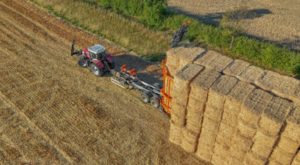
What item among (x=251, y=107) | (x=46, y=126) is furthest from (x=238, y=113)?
(x=46, y=126)

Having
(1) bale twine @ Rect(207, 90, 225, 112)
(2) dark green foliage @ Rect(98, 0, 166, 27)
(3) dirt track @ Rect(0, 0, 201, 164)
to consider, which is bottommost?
(3) dirt track @ Rect(0, 0, 201, 164)

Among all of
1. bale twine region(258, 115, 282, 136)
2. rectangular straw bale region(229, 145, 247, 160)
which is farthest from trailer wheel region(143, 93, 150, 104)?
bale twine region(258, 115, 282, 136)

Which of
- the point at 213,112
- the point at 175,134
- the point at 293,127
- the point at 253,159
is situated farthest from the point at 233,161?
the point at 293,127

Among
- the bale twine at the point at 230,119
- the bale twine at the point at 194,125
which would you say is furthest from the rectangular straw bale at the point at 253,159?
the bale twine at the point at 194,125

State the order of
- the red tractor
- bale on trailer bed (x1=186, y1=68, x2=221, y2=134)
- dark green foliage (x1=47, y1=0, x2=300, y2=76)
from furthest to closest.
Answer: dark green foliage (x1=47, y1=0, x2=300, y2=76) → the red tractor → bale on trailer bed (x1=186, y1=68, x2=221, y2=134)

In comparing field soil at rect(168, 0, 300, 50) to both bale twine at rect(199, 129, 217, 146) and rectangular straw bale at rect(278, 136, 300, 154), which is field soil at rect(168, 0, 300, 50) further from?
rectangular straw bale at rect(278, 136, 300, 154)

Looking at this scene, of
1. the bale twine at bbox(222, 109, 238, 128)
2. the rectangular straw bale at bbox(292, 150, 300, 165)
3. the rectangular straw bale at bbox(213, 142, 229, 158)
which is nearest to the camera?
the rectangular straw bale at bbox(292, 150, 300, 165)

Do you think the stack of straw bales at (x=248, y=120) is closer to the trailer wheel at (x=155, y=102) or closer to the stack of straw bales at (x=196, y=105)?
the stack of straw bales at (x=196, y=105)

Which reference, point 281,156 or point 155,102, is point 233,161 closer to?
point 281,156
